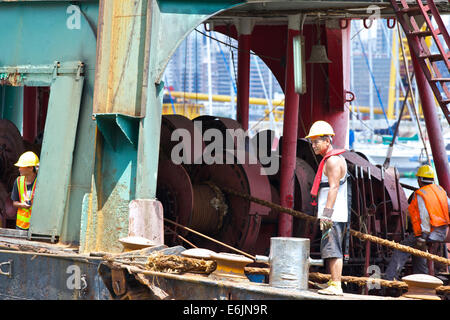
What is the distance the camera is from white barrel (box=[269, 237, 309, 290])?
269 inches

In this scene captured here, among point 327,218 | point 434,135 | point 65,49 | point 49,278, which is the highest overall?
point 65,49

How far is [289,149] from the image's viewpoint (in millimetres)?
11867

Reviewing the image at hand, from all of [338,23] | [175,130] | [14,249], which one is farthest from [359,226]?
[14,249]

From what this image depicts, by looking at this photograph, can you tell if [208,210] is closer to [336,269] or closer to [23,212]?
[23,212]

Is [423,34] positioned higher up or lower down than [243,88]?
lower down

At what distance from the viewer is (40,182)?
8.95 metres

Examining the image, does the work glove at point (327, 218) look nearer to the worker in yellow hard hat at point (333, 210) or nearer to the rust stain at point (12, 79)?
the worker in yellow hard hat at point (333, 210)

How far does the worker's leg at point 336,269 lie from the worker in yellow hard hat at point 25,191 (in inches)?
170

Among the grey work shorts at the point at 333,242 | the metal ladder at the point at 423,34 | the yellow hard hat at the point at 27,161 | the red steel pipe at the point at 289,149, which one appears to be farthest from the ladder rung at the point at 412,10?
the yellow hard hat at the point at 27,161

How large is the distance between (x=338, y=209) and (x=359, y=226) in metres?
4.85

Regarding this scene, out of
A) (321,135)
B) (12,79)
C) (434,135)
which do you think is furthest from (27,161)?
(434,135)

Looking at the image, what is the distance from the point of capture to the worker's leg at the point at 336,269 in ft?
22.6

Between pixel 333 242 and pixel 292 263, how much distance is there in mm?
490
